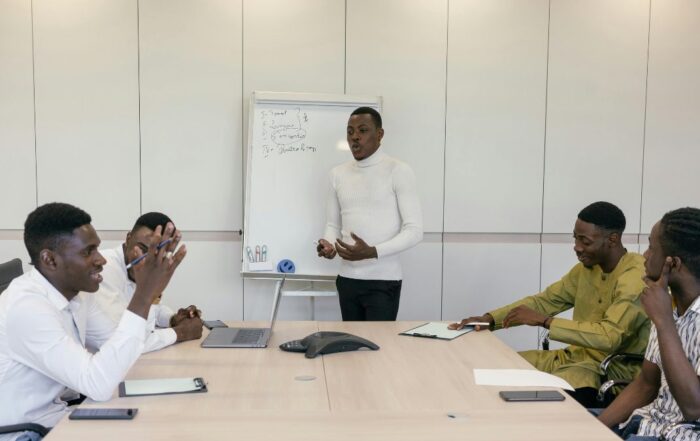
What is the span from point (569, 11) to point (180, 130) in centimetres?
286

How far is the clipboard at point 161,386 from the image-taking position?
73.0 inches

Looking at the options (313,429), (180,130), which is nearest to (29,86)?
(180,130)

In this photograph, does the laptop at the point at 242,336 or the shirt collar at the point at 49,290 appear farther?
the laptop at the point at 242,336

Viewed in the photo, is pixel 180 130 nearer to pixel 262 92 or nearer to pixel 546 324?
pixel 262 92

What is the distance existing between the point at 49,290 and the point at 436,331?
5.14ft

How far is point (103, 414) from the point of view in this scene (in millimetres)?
1650

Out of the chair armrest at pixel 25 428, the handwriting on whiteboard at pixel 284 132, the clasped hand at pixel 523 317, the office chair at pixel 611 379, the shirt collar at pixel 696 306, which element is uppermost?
the handwriting on whiteboard at pixel 284 132

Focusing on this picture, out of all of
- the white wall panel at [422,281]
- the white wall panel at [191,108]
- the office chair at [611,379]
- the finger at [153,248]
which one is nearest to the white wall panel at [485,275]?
the white wall panel at [422,281]

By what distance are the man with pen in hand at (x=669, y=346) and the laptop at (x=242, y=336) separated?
128 centimetres

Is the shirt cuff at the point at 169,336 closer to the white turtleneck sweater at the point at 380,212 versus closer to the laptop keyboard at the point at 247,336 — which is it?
the laptop keyboard at the point at 247,336

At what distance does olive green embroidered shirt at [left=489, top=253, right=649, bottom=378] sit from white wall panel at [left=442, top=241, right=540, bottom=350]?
1493 mm

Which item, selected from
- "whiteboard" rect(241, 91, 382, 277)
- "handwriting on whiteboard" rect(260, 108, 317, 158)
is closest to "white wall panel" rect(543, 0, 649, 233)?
"whiteboard" rect(241, 91, 382, 277)

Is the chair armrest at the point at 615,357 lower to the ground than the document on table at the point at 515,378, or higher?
lower

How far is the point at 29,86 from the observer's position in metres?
4.14
